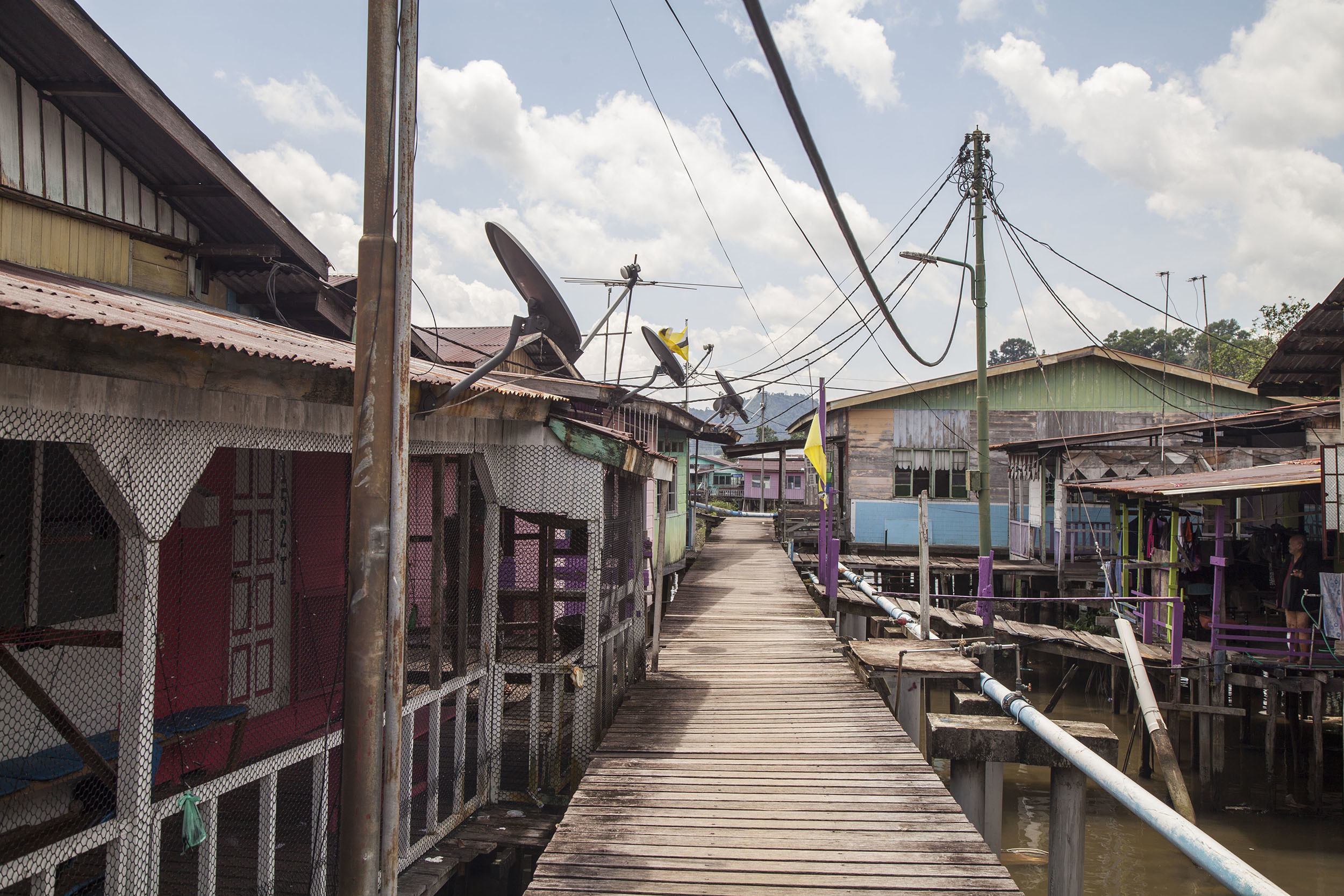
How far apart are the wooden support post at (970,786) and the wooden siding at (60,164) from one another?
23.2 feet

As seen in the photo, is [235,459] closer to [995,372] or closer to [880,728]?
[880,728]

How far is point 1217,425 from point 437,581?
1389cm

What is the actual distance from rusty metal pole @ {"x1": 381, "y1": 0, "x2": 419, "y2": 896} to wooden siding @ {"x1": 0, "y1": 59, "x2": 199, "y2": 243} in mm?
3391

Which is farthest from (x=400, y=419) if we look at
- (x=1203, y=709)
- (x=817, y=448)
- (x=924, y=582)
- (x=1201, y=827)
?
(x=1203, y=709)

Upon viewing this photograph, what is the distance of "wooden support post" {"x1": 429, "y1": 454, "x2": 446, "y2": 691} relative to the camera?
557cm

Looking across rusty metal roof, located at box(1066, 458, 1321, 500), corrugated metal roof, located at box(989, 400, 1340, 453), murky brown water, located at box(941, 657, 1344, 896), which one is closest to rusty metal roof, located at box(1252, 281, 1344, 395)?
corrugated metal roof, located at box(989, 400, 1340, 453)

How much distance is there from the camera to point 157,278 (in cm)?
661

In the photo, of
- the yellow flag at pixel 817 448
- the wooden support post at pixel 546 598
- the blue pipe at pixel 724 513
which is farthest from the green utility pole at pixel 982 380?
the blue pipe at pixel 724 513

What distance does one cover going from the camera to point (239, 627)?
6336mm

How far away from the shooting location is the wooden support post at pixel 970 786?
19.7 ft

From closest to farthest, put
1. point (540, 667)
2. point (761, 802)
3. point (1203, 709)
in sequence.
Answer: point (761, 802), point (540, 667), point (1203, 709)

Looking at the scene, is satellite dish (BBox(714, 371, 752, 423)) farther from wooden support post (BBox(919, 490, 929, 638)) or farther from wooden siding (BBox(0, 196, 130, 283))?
wooden siding (BBox(0, 196, 130, 283))

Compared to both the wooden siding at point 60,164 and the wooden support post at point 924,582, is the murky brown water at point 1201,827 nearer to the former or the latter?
the wooden support post at point 924,582

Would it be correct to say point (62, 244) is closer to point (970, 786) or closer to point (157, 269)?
point (157, 269)
